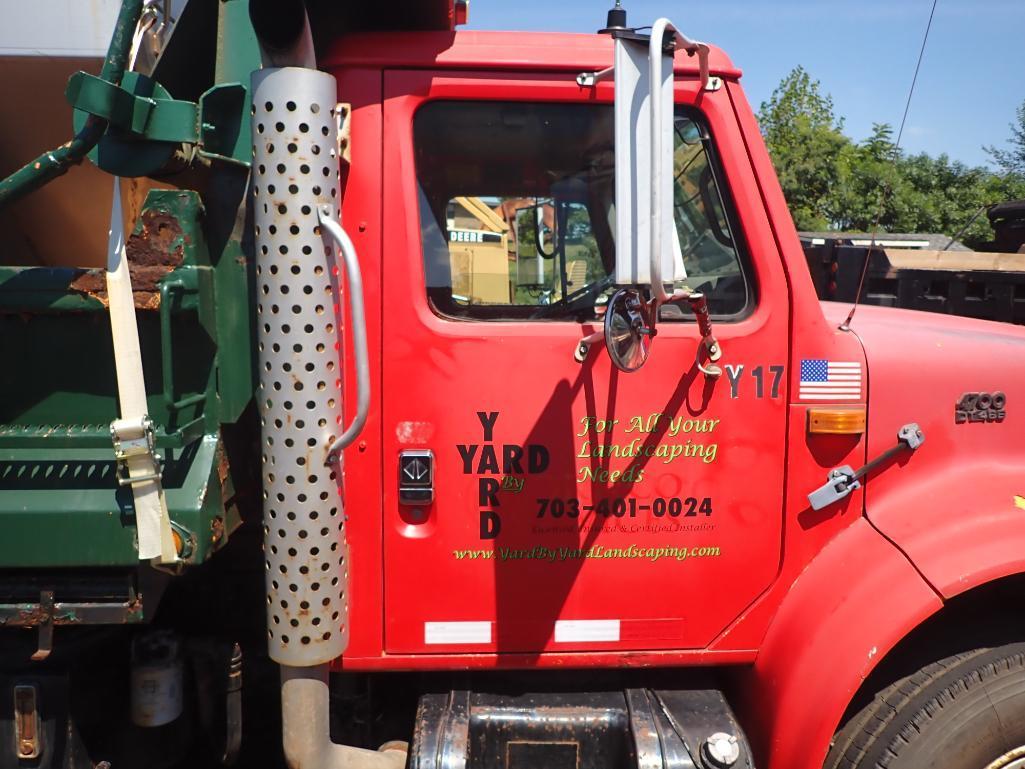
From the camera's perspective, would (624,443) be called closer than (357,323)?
No

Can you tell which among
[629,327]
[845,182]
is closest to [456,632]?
[629,327]

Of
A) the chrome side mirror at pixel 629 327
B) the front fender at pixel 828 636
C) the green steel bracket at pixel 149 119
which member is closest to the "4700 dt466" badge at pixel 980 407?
the front fender at pixel 828 636

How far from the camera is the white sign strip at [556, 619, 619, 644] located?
89.8 inches

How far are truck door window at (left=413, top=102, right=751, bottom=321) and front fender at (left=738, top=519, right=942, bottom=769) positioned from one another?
0.72 m

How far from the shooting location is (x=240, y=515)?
2316mm

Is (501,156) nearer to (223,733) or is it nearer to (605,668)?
(605,668)

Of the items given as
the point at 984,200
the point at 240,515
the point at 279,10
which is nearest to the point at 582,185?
the point at 279,10

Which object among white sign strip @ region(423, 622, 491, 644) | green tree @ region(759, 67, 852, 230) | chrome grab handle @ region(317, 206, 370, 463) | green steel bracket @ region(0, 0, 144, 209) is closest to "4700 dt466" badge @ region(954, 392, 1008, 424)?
white sign strip @ region(423, 622, 491, 644)

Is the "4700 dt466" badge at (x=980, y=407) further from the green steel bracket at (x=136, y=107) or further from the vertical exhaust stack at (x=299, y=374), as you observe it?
the green steel bracket at (x=136, y=107)

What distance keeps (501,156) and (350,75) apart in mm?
446

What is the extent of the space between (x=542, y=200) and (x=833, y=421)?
1032 millimetres

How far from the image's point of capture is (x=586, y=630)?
229 cm

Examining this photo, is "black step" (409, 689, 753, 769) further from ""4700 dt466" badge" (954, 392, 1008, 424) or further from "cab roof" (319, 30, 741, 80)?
"cab roof" (319, 30, 741, 80)

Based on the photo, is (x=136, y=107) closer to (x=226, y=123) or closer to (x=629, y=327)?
(x=226, y=123)
